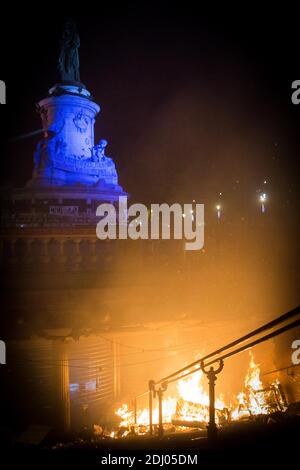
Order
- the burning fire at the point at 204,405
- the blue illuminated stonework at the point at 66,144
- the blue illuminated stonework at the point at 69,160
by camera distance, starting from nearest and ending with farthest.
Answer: the burning fire at the point at 204,405, the blue illuminated stonework at the point at 69,160, the blue illuminated stonework at the point at 66,144

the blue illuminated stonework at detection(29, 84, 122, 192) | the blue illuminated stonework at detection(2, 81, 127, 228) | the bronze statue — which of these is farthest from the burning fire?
the bronze statue

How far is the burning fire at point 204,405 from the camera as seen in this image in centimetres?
1137

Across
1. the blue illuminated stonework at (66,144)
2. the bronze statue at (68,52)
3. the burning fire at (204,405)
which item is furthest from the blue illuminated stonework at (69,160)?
the burning fire at (204,405)

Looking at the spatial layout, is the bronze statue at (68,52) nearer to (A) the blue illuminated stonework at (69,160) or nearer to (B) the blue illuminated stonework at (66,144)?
(A) the blue illuminated stonework at (69,160)

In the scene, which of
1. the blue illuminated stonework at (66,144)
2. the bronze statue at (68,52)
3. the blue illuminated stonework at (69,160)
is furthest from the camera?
the bronze statue at (68,52)

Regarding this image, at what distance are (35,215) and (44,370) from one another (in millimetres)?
8929

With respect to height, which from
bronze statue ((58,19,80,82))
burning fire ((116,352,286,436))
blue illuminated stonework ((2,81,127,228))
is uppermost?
bronze statue ((58,19,80,82))

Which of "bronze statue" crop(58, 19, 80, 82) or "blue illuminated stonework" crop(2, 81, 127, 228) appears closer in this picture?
"blue illuminated stonework" crop(2, 81, 127, 228)

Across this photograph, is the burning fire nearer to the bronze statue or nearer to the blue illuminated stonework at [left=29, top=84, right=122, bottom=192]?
the blue illuminated stonework at [left=29, top=84, right=122, bottom=192]

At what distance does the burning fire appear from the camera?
1137cm

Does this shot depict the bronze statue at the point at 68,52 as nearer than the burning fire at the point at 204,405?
No

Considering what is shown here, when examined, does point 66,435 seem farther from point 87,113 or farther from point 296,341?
point 87,113

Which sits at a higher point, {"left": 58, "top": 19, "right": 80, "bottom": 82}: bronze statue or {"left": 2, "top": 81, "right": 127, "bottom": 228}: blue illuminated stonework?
{"left": 58, "top": 19, "right": 80, "bottom": 82}: bronze statue
